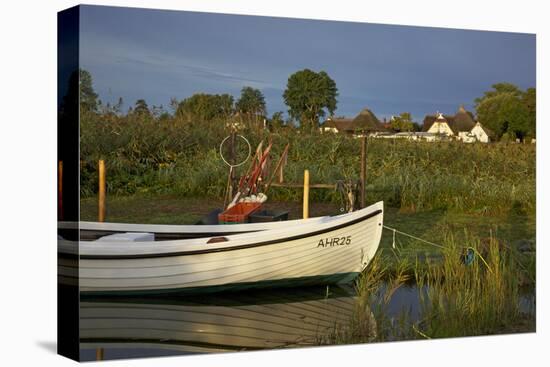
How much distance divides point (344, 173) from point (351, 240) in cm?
187

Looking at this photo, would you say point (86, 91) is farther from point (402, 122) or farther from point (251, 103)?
point (402, 122)

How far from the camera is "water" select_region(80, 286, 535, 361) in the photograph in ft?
23.7

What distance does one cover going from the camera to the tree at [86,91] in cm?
714

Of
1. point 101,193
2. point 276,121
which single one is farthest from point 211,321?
point 276,121

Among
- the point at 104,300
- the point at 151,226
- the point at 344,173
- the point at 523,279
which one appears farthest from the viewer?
the point at 344,173

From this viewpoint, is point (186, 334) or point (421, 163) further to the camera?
point (421, 163)

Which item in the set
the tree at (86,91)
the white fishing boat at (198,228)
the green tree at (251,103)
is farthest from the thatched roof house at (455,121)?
the tree at (86,91)

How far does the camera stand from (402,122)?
31.7 feet

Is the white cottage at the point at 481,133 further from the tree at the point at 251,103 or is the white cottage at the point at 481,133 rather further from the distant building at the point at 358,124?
the tree at the point at 251,103

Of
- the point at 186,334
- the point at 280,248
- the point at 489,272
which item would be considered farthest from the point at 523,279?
the point at 186,334

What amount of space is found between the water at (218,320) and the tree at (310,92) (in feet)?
6.27

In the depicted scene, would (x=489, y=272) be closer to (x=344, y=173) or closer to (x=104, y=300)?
(x=344, y=173)

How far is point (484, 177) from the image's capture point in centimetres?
1087

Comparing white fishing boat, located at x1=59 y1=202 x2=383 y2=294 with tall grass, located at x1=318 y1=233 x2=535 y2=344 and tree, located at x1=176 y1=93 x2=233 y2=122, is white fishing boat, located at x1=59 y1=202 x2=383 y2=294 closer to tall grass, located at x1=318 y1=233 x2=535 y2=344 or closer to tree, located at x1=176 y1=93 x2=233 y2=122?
tall grass, located at x1=318 y1=233 x2=535 y2=344
